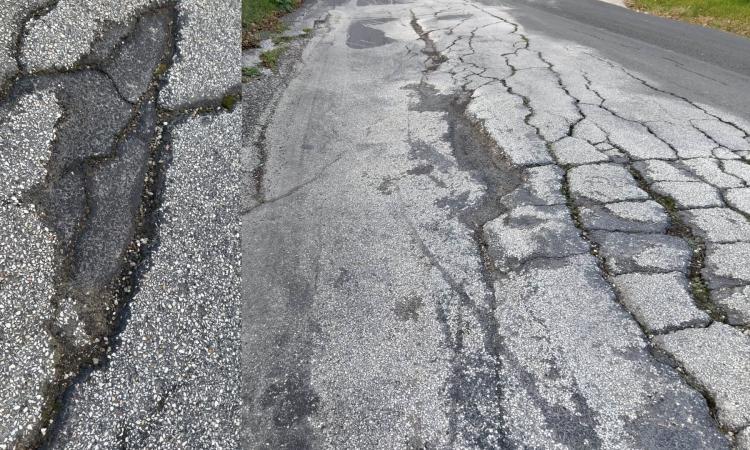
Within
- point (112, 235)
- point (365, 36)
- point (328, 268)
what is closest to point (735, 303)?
point (328, 268)

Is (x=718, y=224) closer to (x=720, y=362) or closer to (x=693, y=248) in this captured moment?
(x=693, y=248)

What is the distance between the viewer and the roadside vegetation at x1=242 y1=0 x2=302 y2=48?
658cm

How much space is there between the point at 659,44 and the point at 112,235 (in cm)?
769

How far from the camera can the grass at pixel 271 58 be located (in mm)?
5768

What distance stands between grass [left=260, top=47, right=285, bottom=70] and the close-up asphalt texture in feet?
6.64

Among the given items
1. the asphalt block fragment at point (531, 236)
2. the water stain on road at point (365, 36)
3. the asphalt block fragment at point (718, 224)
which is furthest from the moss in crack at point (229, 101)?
the water stain on road at point (365, 36)

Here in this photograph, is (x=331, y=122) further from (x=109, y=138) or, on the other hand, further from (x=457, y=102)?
(x=109, y=138)

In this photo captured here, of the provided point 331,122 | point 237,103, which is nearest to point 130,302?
point 237,103

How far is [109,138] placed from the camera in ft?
5.97

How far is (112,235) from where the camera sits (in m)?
1.66

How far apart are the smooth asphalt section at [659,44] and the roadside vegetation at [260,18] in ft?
12.0

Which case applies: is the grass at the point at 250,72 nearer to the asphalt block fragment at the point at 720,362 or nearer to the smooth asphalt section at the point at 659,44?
the smooth asphalt section at the point at 659,44

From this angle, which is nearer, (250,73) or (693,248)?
(693,248)

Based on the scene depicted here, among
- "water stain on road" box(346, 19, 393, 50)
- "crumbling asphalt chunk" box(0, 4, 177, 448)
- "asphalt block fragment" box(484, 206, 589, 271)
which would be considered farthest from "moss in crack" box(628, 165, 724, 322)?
"water stain on road" box(346, 19, 393, 50)
